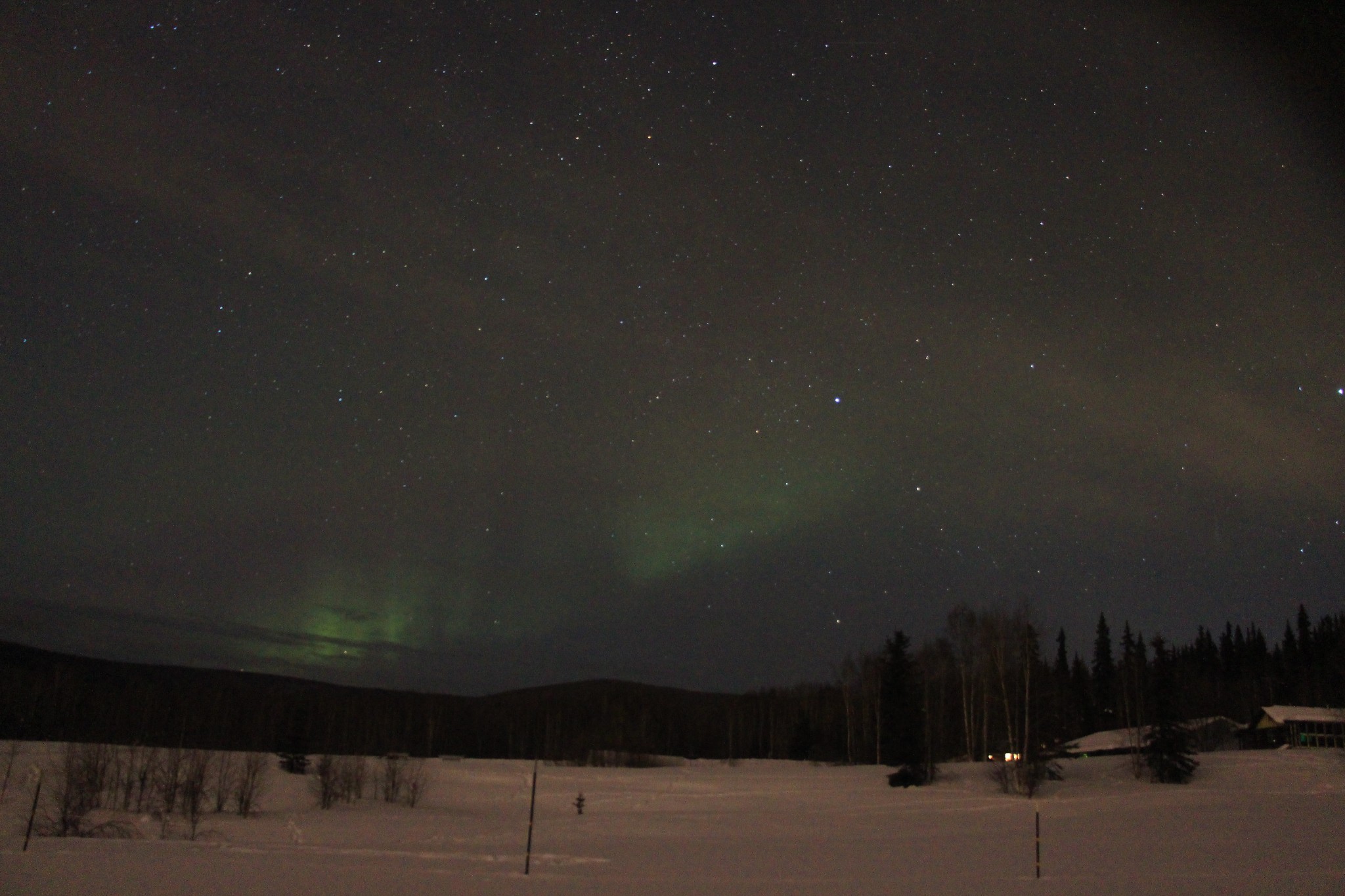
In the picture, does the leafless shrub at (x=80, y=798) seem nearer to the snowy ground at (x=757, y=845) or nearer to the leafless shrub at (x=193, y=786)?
the snowy ground at (x=757, y=845)

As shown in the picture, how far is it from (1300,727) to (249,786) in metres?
72.5

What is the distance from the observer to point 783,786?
53.0m

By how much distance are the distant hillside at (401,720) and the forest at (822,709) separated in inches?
15.6

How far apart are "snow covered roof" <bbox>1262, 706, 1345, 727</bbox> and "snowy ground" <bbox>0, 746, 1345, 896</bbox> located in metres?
24.0

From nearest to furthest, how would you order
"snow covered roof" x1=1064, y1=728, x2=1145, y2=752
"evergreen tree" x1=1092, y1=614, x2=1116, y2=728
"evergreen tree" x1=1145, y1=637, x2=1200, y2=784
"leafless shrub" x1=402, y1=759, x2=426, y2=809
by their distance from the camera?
"leafless shrub" x1=402, y1=759, x2=426, y2=809 → "evergreen tree" x1=1145, y1=637, x2=1200, y2=784 → "snow covered roof" x1=1064, y1=728, x2=1145, y2=752 → "evergreen tree" x1=1092, y1=614, x2=1116, y2=728

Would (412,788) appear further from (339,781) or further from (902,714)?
(902,714)

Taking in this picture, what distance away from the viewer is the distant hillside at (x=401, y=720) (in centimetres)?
9506

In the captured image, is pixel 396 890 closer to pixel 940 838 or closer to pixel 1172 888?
pixel 1172 888

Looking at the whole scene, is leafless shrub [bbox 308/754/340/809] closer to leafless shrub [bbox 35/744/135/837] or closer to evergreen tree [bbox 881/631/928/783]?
leafless shrub [bbox 35/744/135/837]

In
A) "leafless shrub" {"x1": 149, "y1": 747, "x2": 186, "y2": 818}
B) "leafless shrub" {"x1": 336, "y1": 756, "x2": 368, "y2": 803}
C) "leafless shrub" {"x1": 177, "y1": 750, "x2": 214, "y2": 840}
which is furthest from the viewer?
"leafless shrub" {"x1": 336, "y1": 756, "x2": 368, "y2": 803}

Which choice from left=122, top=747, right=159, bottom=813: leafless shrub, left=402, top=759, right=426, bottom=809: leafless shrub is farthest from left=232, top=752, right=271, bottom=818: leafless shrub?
left=402, top=759, right=426, bottom=809: leafless shrub

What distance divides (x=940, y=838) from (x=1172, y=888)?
10.8 meters

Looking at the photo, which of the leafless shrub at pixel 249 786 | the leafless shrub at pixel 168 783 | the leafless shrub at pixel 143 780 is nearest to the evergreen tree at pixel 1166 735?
the leafless shrub at pixel 249 786

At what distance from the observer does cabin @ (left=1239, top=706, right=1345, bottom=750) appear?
2712 inches
